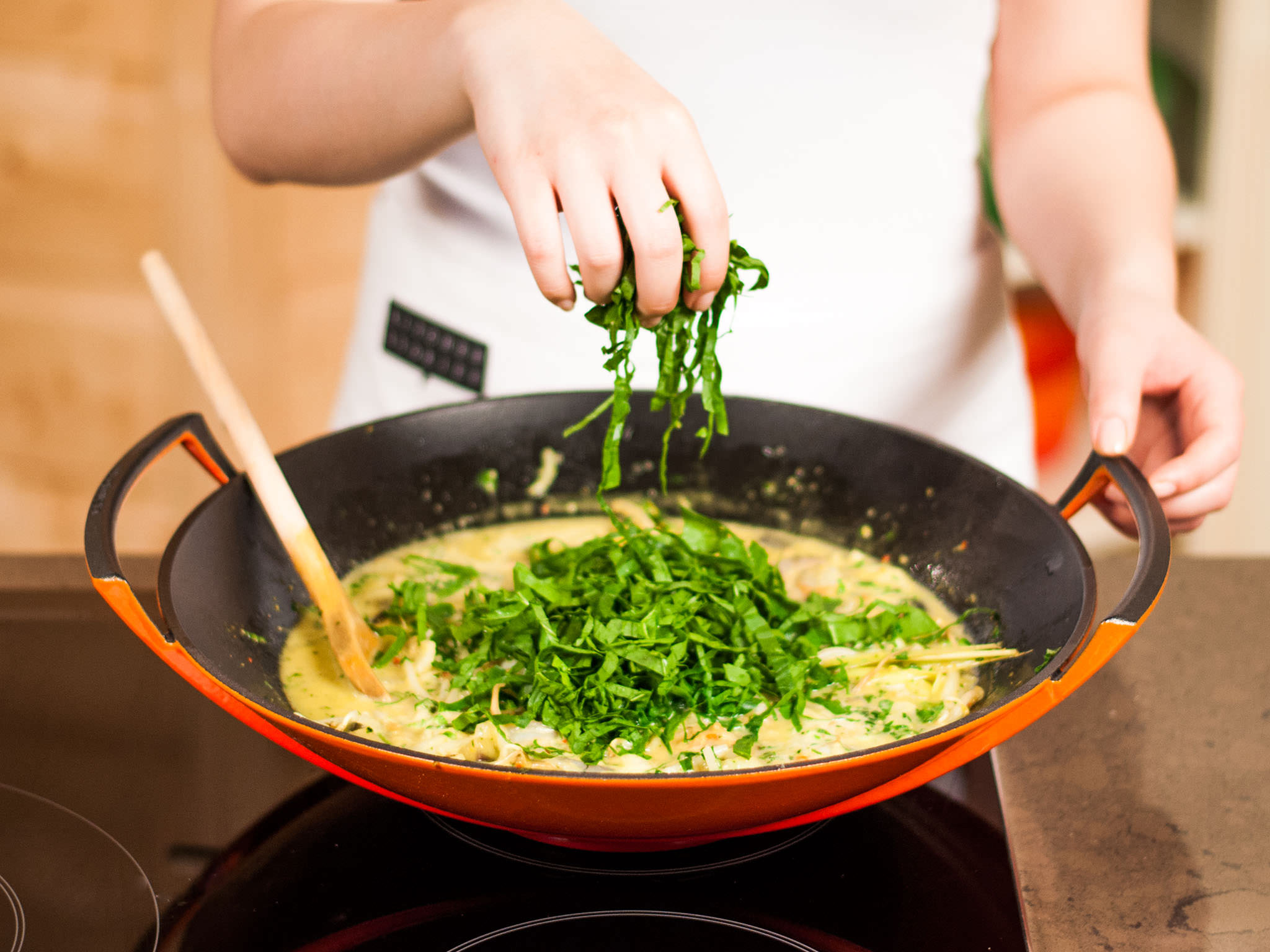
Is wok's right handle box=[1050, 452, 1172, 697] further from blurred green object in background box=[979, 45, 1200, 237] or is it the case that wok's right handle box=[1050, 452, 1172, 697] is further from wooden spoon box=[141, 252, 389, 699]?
blurred green object in background box=[979, 45, 1200, 237]

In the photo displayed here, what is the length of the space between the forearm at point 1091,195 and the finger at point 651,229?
0.61 m

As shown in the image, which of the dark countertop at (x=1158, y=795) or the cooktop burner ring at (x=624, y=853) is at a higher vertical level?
the cooktop burner ring at (x=624, y=853)

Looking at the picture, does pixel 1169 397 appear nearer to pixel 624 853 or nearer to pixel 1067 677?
pixel 1067 677

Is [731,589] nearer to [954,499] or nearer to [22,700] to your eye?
[954,499]

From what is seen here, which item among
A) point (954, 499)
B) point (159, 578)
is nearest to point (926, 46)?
point (954, 499)

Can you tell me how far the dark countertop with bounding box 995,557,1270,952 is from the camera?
0.83 metres

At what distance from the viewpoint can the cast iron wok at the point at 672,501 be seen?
72cm

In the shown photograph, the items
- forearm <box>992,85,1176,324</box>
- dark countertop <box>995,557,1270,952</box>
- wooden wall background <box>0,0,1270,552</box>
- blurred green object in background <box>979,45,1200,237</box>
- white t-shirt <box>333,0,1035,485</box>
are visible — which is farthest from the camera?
blurred green object in background <box>979,45,1200,237</box>

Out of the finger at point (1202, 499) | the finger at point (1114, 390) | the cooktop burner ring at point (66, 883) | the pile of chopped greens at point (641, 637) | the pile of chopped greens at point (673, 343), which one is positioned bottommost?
the cooktop burner ring at point (66, 883)

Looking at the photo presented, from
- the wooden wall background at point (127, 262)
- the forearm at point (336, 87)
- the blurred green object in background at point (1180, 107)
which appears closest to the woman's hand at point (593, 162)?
the forearm at point (336, 87)

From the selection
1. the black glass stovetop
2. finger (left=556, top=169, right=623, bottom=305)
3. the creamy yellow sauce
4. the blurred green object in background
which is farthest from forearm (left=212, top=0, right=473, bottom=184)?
the blurred green object in background

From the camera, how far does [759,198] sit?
1.47m

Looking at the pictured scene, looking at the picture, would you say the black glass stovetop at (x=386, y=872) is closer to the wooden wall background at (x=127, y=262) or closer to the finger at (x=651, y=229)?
the finger at (x=651, y=229)

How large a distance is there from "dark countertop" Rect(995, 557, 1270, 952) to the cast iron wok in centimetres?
11
